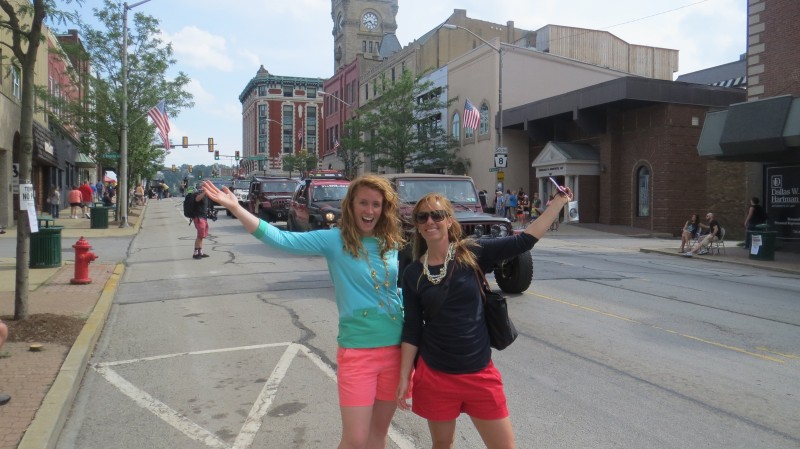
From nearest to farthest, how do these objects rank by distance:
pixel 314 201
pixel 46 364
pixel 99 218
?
pixel 46 364 → pixel 314 201 → pixel 99 218

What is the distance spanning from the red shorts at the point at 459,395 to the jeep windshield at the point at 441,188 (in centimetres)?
877

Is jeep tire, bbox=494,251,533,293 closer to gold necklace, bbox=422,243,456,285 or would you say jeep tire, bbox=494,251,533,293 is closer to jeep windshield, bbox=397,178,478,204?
jeep windshield, bbox=397,178,478,204

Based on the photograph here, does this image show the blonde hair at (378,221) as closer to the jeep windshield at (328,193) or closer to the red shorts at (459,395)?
the red shorts at (459,395)

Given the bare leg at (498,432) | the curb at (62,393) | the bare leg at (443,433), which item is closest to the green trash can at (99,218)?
the curb at (62,393)

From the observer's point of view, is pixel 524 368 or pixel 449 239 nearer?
pixel 449 239

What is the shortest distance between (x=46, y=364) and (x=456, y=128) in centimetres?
3584

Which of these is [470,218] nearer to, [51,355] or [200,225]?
[51,355]

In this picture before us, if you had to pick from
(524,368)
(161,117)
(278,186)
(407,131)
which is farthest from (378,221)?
(407,131)

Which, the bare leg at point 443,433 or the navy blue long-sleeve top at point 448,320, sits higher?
the navy blue long-sleeve top at point 448,320

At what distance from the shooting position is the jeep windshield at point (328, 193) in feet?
54.8

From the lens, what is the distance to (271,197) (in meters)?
25.9

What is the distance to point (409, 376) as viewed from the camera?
3.07 meters

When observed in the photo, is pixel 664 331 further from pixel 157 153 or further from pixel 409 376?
pixel 157 153

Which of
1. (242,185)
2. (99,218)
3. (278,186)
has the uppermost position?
(242,185)
